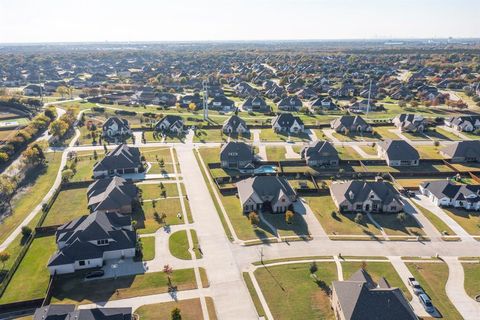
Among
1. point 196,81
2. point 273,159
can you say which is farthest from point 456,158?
point 196,81

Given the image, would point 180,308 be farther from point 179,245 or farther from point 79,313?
point 179,245

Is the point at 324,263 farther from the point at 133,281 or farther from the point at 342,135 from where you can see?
the point at 342,135

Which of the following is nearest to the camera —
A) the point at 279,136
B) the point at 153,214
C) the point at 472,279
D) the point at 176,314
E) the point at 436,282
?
the point at 176,314

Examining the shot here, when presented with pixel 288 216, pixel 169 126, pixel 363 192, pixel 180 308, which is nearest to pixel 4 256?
pixel 180 308

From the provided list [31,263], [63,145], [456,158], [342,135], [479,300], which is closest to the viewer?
[479,300]

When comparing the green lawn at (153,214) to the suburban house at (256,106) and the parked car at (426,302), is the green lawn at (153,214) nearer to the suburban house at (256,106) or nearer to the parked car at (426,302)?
the parked car at (426,302)

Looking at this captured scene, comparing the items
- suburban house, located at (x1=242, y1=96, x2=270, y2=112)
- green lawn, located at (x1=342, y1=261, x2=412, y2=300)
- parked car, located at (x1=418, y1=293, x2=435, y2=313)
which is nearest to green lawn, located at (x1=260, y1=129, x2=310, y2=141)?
suburban house, located at (x1=242, y1=96, x2=270, y2=112)
